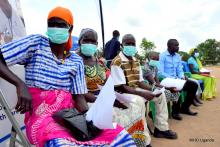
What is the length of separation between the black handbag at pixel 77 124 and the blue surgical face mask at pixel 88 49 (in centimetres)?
148

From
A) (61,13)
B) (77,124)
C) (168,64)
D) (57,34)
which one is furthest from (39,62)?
(168,64)

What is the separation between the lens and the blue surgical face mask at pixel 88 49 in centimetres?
343

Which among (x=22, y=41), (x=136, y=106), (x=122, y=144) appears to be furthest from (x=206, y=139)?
(x=22, y=41)

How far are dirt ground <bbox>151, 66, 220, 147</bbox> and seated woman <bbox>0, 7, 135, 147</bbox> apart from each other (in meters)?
2.41

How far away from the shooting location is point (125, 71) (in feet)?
13.5

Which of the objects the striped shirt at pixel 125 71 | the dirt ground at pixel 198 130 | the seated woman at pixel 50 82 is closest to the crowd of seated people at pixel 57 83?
the seated woman at pixel 50 82

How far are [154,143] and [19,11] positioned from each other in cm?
255

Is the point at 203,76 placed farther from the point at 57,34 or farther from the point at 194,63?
the point at 57,34

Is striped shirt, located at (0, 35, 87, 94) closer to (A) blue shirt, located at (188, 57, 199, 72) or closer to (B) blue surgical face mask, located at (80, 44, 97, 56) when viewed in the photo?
(B) blue surgical face mask, located at (80, 44, 97, 56)

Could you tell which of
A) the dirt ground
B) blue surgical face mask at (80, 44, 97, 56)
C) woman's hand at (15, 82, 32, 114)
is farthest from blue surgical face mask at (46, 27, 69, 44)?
the dirt ground

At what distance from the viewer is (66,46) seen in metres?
2.52

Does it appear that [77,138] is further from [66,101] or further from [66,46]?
[66,46]

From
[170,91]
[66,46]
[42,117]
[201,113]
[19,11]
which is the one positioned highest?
[19,11]

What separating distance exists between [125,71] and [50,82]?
6.61ft
